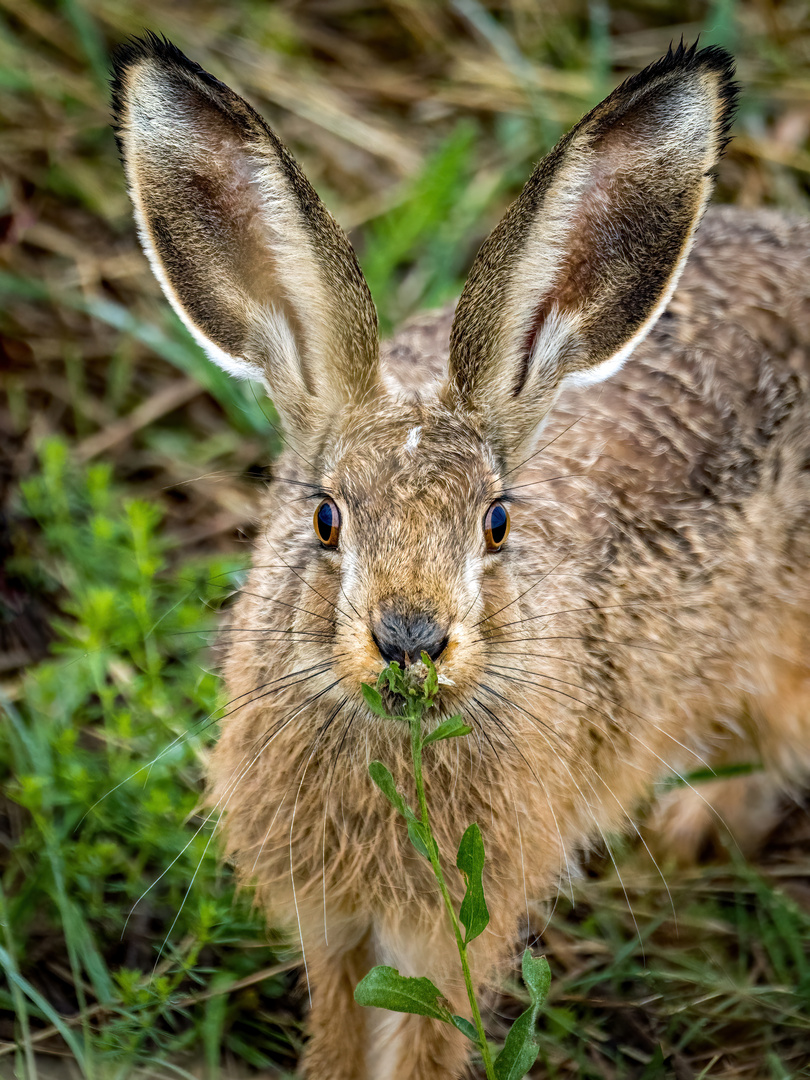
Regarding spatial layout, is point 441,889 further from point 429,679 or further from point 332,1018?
point 332,1018

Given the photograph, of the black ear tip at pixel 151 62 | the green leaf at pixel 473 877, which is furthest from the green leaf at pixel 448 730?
the black ear tip at pixel 151 62

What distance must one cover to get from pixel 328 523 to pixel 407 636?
18.3 inches

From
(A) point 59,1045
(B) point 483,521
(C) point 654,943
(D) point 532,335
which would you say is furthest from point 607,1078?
(D) point 532,335

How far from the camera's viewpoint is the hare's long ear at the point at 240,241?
2719 millimetres

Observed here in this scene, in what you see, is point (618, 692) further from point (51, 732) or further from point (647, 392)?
point (51, 732)

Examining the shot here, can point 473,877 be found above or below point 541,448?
below

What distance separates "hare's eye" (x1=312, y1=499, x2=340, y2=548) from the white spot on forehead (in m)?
0.20

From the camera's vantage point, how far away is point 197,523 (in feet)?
15.1

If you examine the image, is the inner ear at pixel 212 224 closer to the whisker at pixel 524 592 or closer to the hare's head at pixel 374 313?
the hare's head at pixel 374 313

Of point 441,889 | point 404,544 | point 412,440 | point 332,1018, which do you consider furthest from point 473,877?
point 332,1018

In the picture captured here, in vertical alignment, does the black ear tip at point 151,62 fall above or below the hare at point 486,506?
above

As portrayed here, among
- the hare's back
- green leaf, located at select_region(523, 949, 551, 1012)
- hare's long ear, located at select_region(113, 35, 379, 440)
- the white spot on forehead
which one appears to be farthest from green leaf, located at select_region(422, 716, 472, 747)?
the hare's back

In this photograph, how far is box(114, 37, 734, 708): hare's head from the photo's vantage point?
2602 millimetres

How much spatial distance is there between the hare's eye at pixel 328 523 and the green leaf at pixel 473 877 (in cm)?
66
